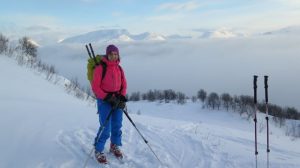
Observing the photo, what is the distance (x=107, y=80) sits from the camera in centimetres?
893

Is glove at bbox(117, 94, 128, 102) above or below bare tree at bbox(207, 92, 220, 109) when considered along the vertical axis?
above

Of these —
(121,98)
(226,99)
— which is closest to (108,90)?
(121,98)

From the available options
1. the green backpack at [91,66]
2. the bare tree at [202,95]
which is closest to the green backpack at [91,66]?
the green backpack at [91,66]

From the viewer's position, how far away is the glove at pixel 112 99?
8.84m

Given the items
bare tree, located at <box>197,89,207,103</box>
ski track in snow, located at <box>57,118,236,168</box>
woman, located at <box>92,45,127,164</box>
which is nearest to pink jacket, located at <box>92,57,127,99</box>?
woman, located at <box>92,45,127,164</box>

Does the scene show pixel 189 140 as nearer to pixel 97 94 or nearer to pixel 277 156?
pixel 277 156

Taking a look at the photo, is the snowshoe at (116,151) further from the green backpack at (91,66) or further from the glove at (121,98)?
the green backpack at (91,66)

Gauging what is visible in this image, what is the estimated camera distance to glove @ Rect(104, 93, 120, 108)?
348 inches

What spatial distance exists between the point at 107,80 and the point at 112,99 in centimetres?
41

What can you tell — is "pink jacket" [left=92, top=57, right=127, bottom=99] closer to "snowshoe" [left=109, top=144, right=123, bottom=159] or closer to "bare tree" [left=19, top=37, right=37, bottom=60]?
"snowshoe" [left=109, top=144, right=123, bottom=159]

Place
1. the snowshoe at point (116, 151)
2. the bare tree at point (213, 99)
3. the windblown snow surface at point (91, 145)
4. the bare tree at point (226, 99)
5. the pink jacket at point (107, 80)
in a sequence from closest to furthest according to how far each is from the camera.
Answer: the pink jacket at point (107, 80) → the windblown snow surface at point (91, 145) → the snowshoe at point (116, 151) → the bare tree at point (226, 99) → the bare tree at point (213, 99)

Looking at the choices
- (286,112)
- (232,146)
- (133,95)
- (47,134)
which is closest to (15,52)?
(47,134)

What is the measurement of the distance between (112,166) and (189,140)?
275 cm

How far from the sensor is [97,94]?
8.90 meters
